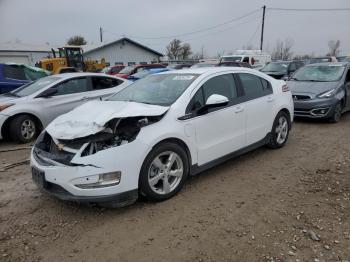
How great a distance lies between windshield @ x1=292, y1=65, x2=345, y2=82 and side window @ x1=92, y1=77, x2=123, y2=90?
5060 millimetres

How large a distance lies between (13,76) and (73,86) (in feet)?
10.2

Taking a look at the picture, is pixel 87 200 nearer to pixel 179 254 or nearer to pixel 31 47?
pixel 179 254

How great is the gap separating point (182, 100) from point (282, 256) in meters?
2.14

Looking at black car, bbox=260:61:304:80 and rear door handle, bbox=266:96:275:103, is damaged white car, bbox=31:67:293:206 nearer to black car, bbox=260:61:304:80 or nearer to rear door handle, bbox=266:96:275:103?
rear door handle, bbox=266:96:275:103

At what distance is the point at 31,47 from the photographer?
155 ft

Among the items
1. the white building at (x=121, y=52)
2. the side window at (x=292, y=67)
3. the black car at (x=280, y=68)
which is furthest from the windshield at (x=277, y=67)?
the white building at (x=121, y=52)

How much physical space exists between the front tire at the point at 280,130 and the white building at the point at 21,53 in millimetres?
41960

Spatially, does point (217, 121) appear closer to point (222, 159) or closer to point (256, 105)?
point (222, 159)

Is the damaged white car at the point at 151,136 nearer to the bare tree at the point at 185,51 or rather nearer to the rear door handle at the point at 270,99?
the rear door handle at the point at 270,99

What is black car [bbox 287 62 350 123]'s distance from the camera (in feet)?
26.0

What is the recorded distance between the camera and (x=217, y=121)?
14.7ft

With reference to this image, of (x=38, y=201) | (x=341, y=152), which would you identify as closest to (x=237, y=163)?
(x=341, y=152)

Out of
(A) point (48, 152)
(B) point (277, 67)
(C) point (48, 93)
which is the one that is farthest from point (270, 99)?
(B) point (277, 67)

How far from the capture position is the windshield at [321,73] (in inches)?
341
